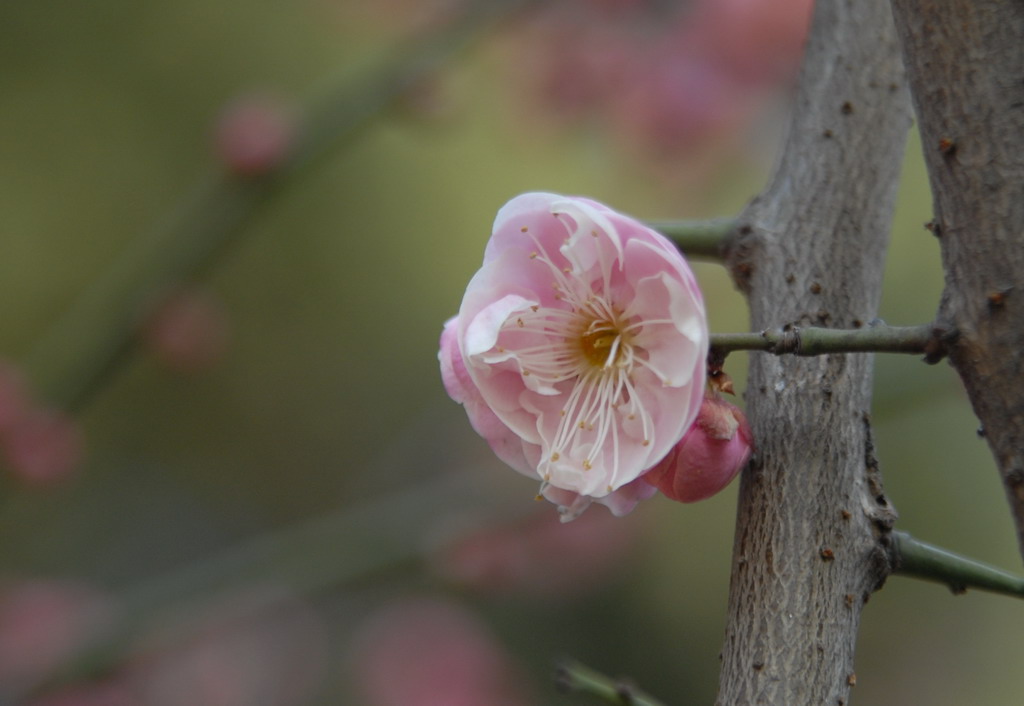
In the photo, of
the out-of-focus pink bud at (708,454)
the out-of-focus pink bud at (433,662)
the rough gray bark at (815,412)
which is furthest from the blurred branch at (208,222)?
the out-of-focus pink bud at (433,662)

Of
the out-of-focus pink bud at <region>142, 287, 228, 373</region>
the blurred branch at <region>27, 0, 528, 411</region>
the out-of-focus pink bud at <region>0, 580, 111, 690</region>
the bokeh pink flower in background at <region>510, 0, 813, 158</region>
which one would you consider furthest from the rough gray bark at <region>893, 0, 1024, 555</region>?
the bokeh pink flower in background at <region>510, 0, 813, 158</region>

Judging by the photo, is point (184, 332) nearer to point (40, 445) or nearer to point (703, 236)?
point (40, 445)

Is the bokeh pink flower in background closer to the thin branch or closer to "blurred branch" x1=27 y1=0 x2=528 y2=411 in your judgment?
"blurred branch" x1=27 y1=0 x2=528 y2=411

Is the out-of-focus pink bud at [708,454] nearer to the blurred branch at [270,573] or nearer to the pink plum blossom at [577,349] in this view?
the pink plum blossom at [577,349]

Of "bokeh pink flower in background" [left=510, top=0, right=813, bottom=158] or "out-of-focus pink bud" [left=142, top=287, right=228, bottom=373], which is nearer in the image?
"out-of-focus pink bud" [left=142, top=287, right=228, bottom=373]

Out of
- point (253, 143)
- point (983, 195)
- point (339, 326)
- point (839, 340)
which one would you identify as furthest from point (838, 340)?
point (339, 326)

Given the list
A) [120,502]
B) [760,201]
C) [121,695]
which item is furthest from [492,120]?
[760,201]

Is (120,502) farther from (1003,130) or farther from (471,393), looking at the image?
(1003,130)
